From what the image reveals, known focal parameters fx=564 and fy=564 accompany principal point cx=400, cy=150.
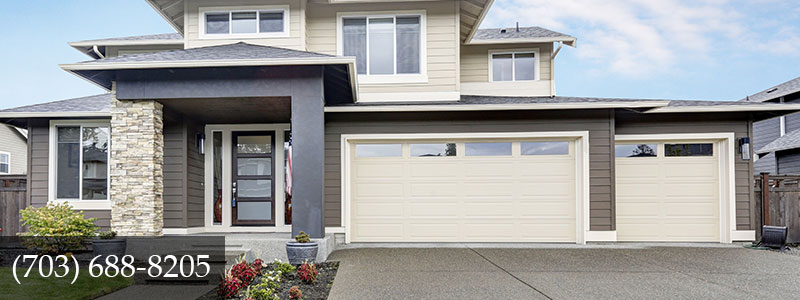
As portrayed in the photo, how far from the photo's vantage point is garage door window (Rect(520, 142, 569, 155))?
9305mm

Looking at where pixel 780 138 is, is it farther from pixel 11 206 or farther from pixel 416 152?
pixel 11 206

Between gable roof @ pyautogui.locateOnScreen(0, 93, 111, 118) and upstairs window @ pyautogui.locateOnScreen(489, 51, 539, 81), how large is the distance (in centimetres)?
791

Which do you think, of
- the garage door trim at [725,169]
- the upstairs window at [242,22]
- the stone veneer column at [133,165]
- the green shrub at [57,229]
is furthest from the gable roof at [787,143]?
the green shrub at [57,229]

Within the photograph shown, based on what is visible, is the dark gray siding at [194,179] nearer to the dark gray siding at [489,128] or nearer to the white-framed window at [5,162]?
the dark gray siding at [489,128]

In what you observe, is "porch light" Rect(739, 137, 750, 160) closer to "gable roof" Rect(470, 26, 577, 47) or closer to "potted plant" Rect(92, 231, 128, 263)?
"gable roof" Rect(470, 26, 577, 47)

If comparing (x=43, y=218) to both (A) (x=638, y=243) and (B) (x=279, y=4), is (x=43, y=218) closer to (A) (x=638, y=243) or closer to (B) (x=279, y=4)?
(B) (x=279, y=4)

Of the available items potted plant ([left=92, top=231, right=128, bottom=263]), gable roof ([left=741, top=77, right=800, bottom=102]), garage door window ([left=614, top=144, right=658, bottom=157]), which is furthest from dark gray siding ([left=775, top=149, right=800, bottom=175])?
potted plant ([left=92, top=231, right=128, bottom=263])

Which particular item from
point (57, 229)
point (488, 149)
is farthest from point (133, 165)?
point (488, 149)

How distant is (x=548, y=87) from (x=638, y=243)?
14.8 ft

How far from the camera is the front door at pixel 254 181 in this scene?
9.95 meters

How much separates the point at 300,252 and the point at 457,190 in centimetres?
341

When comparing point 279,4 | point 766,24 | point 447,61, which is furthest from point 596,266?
point 766,24

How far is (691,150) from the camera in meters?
9.52

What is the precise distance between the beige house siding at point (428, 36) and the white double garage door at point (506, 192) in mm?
1134
